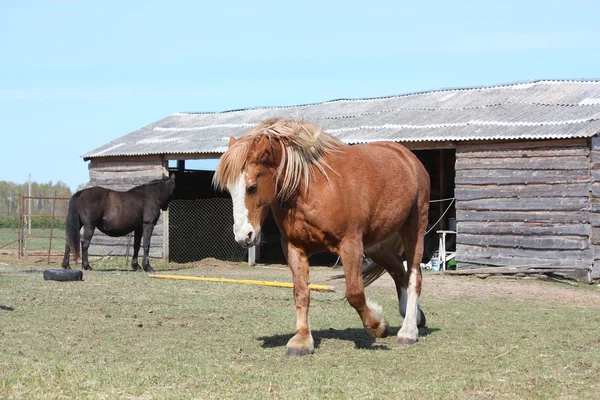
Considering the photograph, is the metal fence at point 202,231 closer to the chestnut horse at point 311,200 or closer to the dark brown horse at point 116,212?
the dark brown horse at point 116,212

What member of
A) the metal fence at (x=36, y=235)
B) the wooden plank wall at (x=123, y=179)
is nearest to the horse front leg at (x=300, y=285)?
the metal fence at (x=36, y=235)

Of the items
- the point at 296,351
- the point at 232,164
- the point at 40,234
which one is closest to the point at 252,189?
the point at 232,164

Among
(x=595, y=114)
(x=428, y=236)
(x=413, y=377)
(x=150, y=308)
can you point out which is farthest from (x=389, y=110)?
(x=413, y=377)

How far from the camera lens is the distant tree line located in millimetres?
39281

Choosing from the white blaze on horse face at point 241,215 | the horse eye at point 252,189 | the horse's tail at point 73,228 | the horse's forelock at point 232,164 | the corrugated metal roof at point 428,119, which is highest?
the corrugated metal roof at point 428,119

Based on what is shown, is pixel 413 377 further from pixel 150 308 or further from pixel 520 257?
pixel 520 257

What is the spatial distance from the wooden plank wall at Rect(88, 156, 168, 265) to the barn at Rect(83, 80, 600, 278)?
3cm

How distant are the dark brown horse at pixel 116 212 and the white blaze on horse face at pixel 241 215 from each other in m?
10.7

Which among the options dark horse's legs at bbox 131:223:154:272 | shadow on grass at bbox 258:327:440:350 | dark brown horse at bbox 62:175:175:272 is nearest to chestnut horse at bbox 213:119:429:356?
shadow on grass at bbox 258:327:440:350

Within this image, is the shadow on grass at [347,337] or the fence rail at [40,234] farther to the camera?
the fence rail at [40,234]

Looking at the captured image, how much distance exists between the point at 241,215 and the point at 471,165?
11657 millimetres

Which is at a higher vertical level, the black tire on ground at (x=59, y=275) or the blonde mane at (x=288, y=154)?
the blonde mane at (x=288, y=154)

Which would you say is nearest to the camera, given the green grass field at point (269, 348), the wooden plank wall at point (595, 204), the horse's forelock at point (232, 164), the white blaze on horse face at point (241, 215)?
the green grass field at point (269, 348)

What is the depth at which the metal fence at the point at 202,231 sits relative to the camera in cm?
2250
